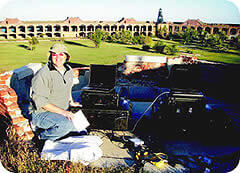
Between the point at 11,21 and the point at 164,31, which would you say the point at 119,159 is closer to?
the point at 11,21

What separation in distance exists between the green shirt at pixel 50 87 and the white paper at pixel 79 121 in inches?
10.4

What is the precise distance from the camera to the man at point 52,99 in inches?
114

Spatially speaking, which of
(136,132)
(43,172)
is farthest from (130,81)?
(43,172)

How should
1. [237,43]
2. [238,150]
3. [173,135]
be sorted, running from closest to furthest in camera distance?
[238,150]
[173,135]
[237,43]

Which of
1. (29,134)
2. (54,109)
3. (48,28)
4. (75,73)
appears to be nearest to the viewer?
(54,109)

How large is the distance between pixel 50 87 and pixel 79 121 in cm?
74

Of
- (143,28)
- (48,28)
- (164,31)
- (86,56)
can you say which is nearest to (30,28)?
(48,28)

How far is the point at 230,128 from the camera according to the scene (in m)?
3.98

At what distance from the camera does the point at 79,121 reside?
3.30 metres

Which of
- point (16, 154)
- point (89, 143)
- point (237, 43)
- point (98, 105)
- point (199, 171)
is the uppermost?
point (237, 43)

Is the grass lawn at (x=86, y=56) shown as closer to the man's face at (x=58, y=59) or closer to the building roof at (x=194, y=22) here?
the man's face at (x=58, y=59)

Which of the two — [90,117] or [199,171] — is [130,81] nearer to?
[90,117]

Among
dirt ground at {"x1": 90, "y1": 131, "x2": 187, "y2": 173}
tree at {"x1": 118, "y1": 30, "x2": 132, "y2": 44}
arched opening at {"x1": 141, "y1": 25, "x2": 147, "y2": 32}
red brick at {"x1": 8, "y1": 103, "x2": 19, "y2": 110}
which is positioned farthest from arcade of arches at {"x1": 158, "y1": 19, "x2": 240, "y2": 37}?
red brick at {"x1": 8, "y1": 103, "x2": 19, "y2": 110}

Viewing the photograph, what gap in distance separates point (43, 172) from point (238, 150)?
Result: 3.24 meters
